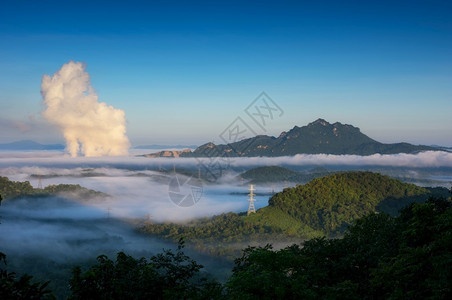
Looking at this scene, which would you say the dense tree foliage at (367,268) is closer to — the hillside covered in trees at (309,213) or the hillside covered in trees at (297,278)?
the hillside covered in trees at (297,278)

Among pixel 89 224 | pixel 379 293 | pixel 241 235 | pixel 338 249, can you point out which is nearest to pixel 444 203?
pixel 338 249

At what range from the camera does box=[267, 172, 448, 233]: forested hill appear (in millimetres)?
124750

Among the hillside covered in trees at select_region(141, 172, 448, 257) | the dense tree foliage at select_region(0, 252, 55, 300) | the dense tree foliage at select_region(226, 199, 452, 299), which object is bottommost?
the hillside covered in trees at select_region(141, 172, 448, 257)

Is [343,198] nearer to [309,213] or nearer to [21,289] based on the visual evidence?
[309,213]

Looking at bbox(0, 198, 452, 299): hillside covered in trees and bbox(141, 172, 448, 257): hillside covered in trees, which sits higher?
bbox(0, 198, 452, 299): hillside covered in trees

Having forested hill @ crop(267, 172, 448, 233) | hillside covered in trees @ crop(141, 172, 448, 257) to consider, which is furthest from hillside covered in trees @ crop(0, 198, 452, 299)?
forested hill @ crop(267, 172, 448, 233)

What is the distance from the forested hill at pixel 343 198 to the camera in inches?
4911

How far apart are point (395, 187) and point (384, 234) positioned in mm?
119804

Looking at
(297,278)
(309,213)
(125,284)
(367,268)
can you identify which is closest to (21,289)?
(125,284)

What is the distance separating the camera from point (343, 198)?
133875 mm

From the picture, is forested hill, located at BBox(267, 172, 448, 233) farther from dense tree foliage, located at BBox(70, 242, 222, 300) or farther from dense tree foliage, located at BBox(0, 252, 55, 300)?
dense tree foliage, located at BBox(0, 252, 55, 300)

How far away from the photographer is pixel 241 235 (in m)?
120

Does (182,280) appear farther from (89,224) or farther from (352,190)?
(89,224)

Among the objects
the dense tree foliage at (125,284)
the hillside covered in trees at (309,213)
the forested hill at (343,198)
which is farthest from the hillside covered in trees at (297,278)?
the forested hill at (343,198)
